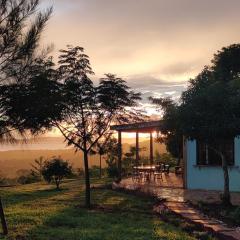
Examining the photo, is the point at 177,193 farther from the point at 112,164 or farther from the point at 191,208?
the point at 112,164

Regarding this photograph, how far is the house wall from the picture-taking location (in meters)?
18.9

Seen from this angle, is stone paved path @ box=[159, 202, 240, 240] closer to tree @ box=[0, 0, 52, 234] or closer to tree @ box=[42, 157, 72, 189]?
tree @ box=[0, 0, 52, 234]

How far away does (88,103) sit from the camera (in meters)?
13.9

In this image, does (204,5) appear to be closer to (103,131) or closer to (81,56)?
(81,56)

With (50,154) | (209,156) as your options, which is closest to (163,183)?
(209,156)

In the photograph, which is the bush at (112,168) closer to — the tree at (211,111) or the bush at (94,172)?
the bush at (94,172)

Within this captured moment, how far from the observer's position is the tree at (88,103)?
535 inches

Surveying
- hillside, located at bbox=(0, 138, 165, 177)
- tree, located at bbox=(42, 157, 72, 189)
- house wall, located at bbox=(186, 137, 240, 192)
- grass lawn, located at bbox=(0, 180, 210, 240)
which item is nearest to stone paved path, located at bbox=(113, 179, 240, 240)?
grass lawn, located at bbox=(0, 180, 210, 240)

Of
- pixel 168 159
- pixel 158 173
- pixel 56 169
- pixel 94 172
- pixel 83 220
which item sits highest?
pixel 168 159

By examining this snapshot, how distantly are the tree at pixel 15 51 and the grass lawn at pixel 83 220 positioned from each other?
204cm

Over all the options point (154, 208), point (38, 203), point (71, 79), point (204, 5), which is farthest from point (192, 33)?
point (38, 203)

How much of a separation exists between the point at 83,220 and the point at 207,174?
9495mm

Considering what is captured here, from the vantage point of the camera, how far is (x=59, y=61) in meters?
13.5

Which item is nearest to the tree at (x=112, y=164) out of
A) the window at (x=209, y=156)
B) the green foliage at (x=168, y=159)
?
the green foliage at (x=168, y=159)
